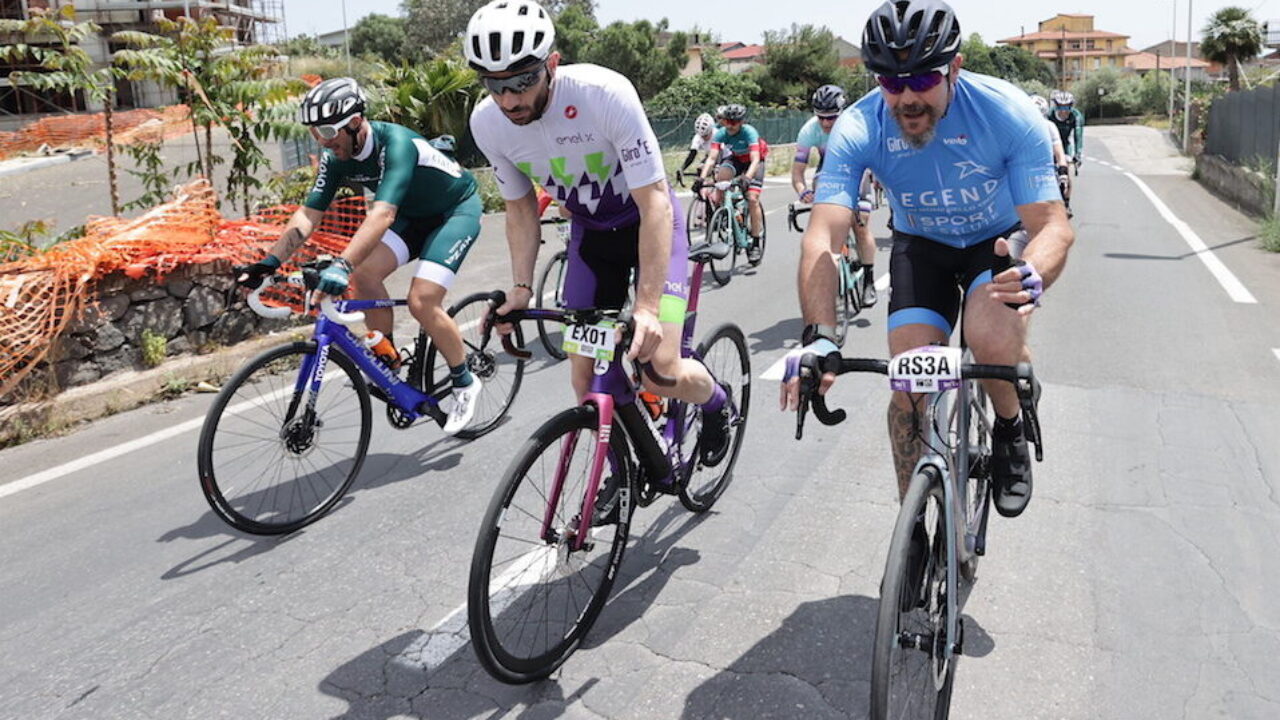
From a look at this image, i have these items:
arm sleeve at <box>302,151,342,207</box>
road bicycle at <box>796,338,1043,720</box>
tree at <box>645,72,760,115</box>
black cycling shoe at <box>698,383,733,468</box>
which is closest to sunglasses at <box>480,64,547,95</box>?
road bicycle at <box>796,338,1043,720</box>

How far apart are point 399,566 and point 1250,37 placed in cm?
7484

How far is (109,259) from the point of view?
7242 mm

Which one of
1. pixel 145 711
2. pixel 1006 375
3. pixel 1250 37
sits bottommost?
pixel 145 711

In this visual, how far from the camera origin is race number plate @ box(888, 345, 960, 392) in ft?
9.21

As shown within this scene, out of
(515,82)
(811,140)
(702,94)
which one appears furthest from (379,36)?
(515,82)

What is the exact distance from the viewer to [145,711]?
3.42 meters

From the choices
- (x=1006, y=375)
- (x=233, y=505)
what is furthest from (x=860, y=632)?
(x=233, y=505)

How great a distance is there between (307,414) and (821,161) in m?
6.05

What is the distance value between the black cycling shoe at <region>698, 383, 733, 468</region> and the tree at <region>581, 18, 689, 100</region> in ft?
202

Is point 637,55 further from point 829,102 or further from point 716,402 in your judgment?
point 716,402

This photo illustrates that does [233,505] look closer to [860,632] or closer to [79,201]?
[860,632]

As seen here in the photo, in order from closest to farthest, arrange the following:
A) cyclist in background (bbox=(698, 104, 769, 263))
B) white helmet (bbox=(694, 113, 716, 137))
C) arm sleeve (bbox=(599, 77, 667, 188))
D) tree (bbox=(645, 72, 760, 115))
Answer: arm sleeve (bbox=(599, 77, 667, 188)), cyclist in background (bbox=(698, 104, 769, 263)), white helmet (bbox=(694, 113, 716, 137)), tree (bbox=(645, 72, 760, 115))

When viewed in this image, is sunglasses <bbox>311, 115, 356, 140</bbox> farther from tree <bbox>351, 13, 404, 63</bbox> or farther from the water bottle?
tree <bbox>351, 13, 404, 63</bbox>

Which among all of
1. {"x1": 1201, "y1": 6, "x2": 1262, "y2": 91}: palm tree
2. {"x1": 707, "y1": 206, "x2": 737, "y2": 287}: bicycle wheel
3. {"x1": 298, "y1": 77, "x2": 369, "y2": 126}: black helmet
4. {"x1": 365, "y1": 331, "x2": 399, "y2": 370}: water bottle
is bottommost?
{"x1": 365, "y1": 331, "x2": 399, "y2": 370}: water bottle
